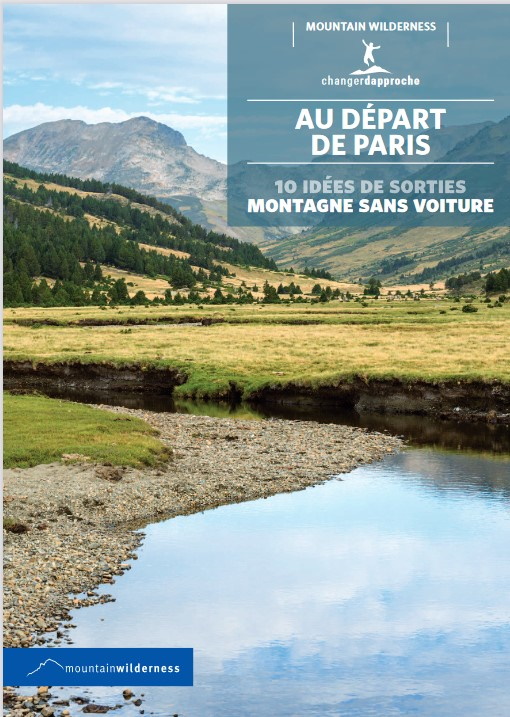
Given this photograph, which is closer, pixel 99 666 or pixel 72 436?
pixel 99 666

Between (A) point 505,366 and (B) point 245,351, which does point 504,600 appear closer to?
(A) point 505,366

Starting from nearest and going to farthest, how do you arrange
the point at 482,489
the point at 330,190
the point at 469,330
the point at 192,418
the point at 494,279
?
the point at 330,190, the point at 482,489, the point at 192,418, the point at 469,330, the point at 494,279

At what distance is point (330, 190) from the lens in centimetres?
2542

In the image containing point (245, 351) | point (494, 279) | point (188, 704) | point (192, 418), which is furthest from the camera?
point (494, 279)

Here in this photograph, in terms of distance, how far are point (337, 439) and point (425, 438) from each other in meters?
5.18

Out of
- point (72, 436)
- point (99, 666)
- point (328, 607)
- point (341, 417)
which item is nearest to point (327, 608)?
point (328, 607)

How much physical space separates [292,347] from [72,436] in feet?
149

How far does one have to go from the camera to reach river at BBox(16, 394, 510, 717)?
787 inches

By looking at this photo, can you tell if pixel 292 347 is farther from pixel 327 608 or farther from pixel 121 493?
pixel 327 608

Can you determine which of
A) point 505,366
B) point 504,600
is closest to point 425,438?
point 505,366

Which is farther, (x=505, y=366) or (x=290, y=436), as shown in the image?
(x=505, y=366)

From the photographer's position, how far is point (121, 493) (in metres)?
36.4

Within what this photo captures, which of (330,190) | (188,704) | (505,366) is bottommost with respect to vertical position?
(188,704)

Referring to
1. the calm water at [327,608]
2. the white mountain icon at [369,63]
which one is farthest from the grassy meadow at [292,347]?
the white mountain icon at [369,63]
